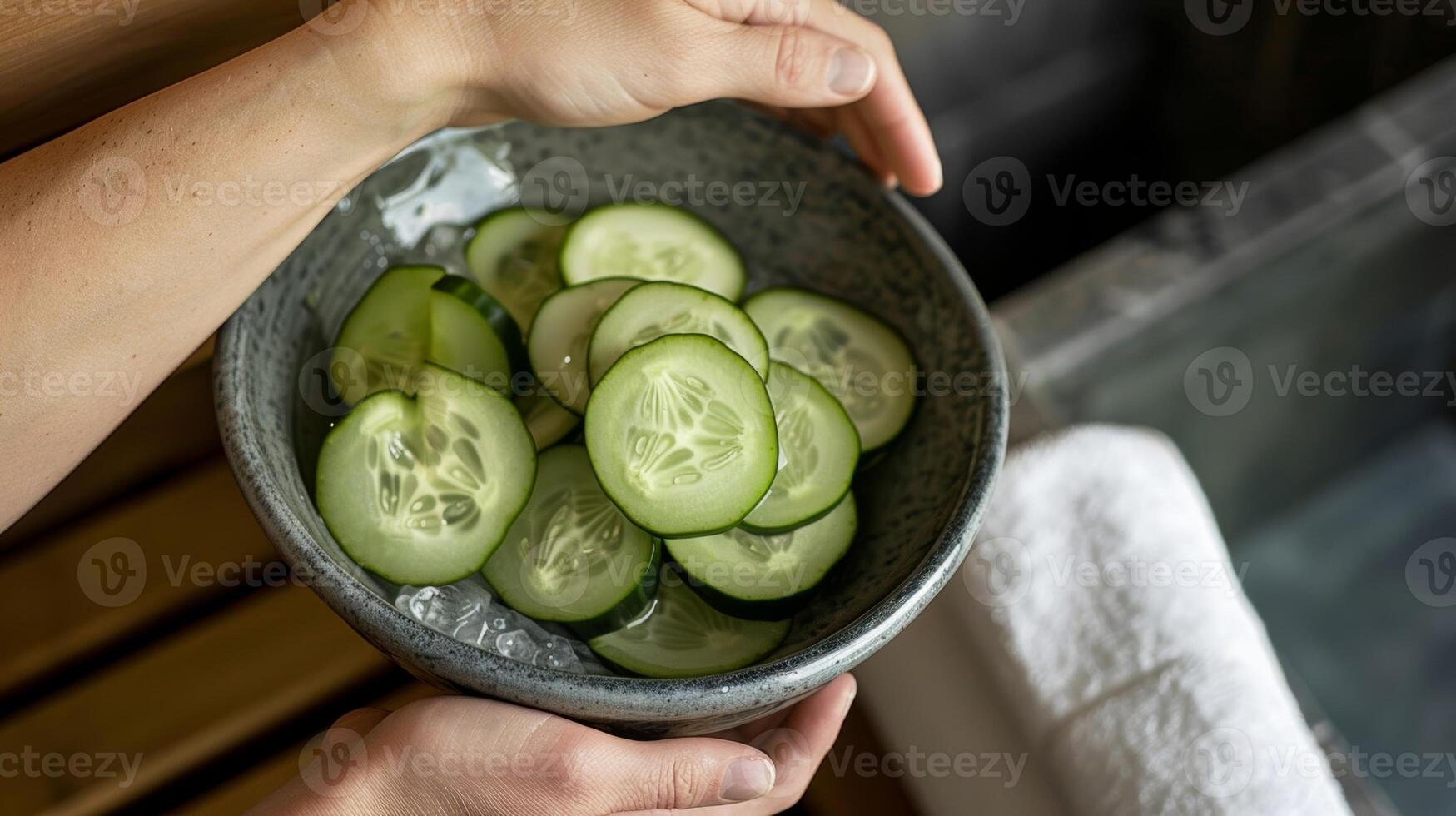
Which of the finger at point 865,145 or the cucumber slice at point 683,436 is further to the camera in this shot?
the finger at point 865,145

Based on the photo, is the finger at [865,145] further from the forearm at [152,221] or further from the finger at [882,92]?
the forearm at [152,221]

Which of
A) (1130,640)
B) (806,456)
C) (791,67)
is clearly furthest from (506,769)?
(1130,640)

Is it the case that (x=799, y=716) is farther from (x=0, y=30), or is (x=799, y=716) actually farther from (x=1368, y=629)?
(x=1368, y=629)

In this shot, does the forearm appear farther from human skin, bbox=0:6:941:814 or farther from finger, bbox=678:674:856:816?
finger, bbox=678:674:856:816

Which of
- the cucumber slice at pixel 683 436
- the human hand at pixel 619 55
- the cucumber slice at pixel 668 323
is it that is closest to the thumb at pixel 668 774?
the cucumber slice at pixel 683 436

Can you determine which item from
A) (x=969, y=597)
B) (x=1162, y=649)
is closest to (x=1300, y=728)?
(x=1162, y=649)

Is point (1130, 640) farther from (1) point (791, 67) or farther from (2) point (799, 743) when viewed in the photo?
(1) point (791, 67)

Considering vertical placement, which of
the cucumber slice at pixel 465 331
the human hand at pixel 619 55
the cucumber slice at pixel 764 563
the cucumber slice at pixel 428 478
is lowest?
the cucumber slice at pixel 764 563
